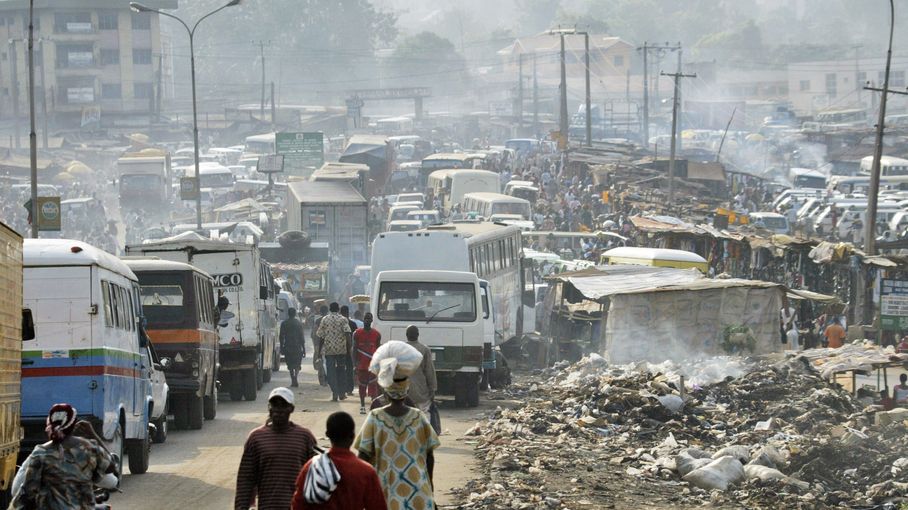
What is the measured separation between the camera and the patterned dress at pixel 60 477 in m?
7.77

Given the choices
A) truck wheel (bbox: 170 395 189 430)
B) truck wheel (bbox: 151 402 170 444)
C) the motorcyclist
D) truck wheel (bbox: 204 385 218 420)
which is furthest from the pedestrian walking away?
truck wheel (bbox: 204 385 218 420)

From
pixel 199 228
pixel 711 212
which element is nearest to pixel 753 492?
pixel 199 228

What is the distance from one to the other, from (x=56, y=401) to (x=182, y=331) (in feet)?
18.6

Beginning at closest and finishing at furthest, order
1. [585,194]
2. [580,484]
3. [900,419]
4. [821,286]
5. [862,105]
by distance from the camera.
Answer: [580,484] < [900,419] < [821,286] < [585,194] < [862,105]

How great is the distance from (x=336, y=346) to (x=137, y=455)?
6.72 metres

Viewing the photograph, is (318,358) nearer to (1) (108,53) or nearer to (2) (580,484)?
(2) (580,484)

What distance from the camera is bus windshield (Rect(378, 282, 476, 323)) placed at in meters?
20.1

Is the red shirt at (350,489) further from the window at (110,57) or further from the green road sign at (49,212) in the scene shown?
the window at (110,57)

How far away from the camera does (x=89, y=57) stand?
100000mm

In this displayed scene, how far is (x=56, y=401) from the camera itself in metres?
12.0

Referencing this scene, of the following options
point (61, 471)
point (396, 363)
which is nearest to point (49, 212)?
point (61, 471)

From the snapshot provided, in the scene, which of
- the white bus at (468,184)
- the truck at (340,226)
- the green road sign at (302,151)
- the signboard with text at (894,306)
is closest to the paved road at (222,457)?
the signboard with text at (894,306)

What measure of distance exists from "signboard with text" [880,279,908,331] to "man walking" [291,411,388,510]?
2166cm

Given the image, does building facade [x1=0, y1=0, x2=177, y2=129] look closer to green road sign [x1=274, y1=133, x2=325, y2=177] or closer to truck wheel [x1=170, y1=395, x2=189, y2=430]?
green road sign [x1=274, y1=133, x2=325, y2=177]
